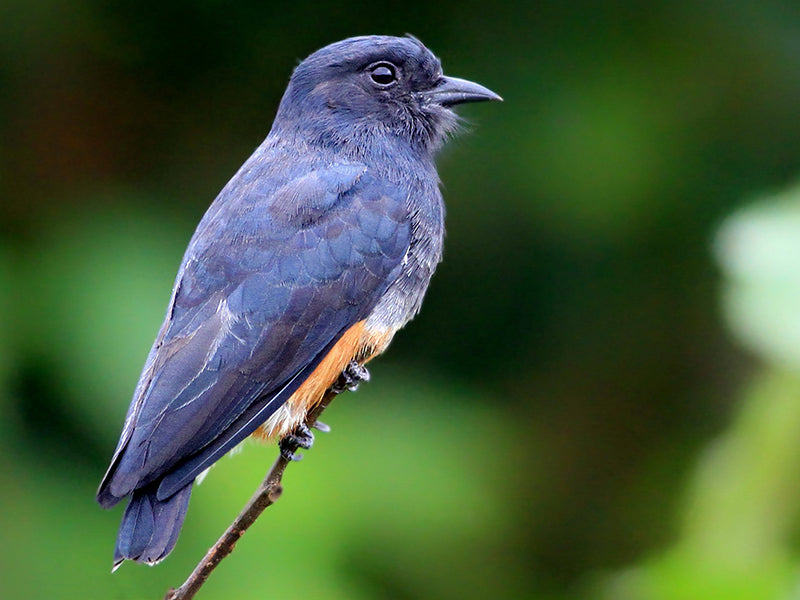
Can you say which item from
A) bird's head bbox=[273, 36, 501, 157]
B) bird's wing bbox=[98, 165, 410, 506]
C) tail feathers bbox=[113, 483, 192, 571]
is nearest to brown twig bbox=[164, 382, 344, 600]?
tail feathers bbox=[113, 483, 192, 571]

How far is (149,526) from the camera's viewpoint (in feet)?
9.95

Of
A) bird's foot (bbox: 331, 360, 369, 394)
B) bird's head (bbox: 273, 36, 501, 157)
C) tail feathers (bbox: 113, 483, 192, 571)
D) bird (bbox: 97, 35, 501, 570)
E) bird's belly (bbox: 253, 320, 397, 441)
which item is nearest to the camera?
tail feathers (bbox: 113, 483, 192, 571)

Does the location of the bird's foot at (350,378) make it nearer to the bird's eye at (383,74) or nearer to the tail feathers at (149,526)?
the tail feathers at (149,526)

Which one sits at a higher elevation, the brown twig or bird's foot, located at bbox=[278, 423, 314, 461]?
bird's foot, located at bbox=[278, 423, 314, 461]

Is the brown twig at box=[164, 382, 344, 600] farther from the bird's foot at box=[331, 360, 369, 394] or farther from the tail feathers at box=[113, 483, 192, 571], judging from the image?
the bird's foot at box=[331, 360, 369, 394]

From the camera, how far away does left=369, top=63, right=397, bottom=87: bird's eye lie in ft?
13.3

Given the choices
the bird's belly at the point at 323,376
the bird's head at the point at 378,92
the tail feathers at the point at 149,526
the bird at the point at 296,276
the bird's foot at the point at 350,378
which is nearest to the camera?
the tail feathers at the point at 149,526

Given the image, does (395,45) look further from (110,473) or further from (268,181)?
(110,473)

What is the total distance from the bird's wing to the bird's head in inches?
12.3

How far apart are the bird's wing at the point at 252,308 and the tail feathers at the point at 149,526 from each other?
5 centimetres

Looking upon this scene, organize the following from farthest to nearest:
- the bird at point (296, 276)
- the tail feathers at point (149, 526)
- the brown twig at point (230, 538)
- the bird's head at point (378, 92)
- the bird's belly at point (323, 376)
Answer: the bird's head at point (378, 92), the bird's belly at point (323, 376), the bird at point (296, 276), the tail feathers at point (149, 526), the brown twig at point (230, 538)

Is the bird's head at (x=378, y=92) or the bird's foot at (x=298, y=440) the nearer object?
the bird's foot at (x=298, y=440)

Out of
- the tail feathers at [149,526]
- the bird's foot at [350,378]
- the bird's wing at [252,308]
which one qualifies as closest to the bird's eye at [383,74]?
the bird's wing at [252,308]

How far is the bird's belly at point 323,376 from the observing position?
345cm
